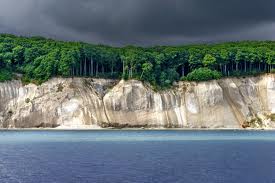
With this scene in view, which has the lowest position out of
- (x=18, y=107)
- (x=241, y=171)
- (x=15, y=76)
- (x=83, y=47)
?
(x=241, y=171)

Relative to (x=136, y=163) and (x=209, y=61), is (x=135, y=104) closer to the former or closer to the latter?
(x=209, y=61)

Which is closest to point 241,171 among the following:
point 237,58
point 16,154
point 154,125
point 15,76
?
point 16,154

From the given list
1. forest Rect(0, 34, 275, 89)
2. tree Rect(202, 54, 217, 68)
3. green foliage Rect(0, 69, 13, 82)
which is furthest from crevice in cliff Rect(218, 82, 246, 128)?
green foliage Rect(0, 69, 13, 82)

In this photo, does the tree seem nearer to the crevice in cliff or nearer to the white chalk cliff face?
the white chalk cliff face

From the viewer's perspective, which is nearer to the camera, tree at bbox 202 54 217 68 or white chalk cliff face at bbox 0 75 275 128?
white chalk cliff face at bbox 0 75 275 128

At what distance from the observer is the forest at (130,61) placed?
11299 centimetres

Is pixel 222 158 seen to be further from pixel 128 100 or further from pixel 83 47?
pixel 83 47

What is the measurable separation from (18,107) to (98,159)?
213ft

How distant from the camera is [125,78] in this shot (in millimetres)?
116438

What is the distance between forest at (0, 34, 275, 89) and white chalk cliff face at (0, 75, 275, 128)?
2.63 m

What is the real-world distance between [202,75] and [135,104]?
18296mm

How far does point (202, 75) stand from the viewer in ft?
394

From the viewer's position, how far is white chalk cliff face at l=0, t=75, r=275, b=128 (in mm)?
107125

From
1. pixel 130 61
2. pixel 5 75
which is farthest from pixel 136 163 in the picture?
pixel 130 61
